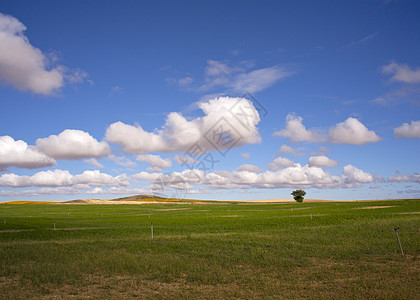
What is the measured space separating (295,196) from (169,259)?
548 feet

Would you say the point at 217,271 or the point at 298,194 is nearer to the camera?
the point at 217,271

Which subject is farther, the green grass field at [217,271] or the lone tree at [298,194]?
the lone tree at [298,194]

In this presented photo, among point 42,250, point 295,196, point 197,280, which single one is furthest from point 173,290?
point 295,196

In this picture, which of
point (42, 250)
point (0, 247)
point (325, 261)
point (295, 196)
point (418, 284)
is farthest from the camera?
point (295, 196)

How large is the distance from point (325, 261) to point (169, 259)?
8.80 meters

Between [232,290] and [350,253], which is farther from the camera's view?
[350,253]

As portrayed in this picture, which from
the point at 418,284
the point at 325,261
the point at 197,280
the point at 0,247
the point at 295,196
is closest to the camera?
the point at 418,284

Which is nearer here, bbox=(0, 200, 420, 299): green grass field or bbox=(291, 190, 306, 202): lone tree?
bbox=(0, 200, 420, 299): green grass field

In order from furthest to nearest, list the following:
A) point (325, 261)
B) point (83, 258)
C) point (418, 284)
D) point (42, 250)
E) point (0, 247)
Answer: point (0, 247), point (42, 250), point (83, 258), point (325, 261), point (418, 284)

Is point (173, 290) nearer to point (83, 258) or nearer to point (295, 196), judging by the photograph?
point (83, 258)

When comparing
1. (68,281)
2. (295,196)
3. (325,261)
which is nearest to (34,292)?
(68,281)

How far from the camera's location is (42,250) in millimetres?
23156

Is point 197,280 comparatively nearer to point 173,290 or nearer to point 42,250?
point 173,290

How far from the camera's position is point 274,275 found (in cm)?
1514
